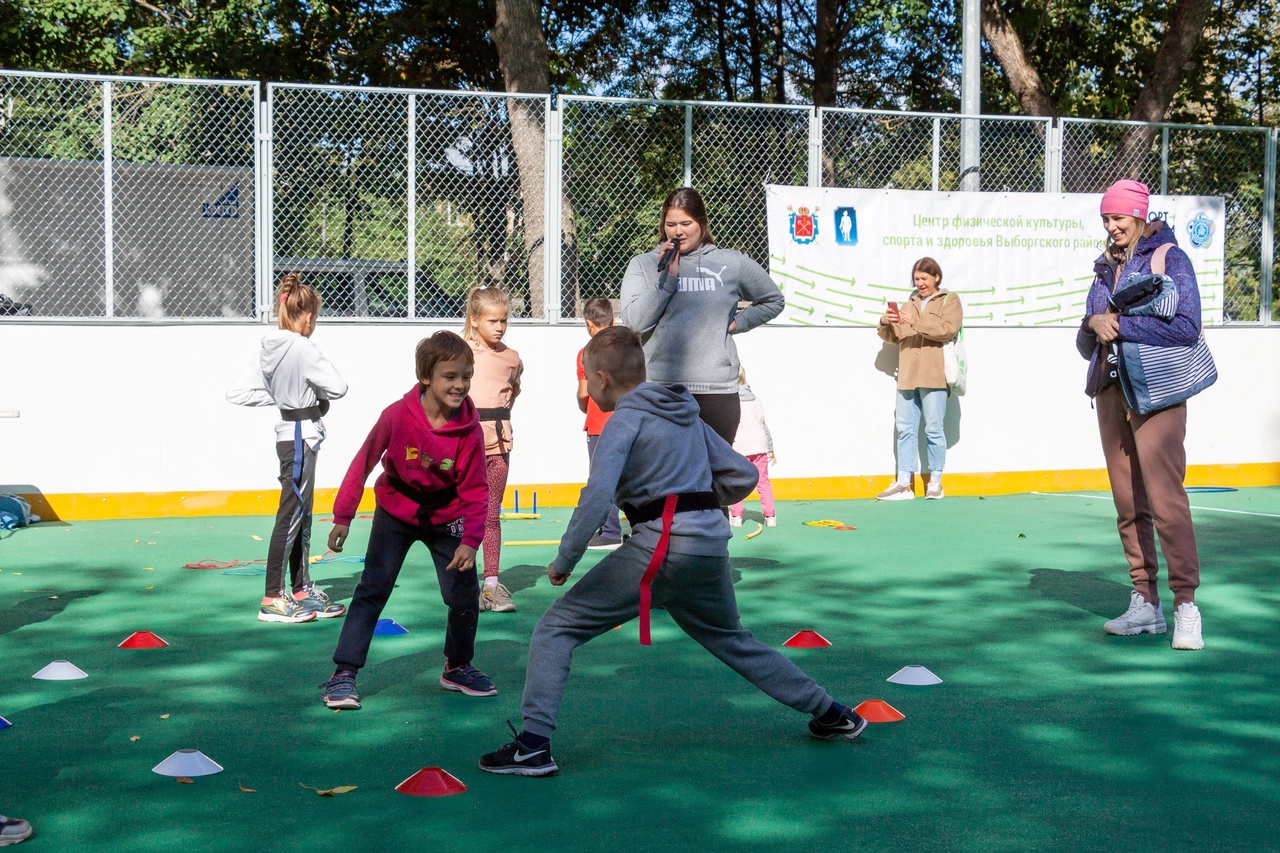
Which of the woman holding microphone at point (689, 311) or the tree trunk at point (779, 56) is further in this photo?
the tree trunk at point (779, 56)

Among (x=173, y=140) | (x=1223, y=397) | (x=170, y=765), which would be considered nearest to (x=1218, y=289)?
(x=1223, y=397)

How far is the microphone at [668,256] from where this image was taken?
650cm

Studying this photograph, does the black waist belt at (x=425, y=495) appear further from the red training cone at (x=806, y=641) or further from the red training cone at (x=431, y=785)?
the red training cone at (x=806, y=641)

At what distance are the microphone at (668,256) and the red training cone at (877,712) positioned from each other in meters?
2.25

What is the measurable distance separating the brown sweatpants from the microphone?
7.17ft

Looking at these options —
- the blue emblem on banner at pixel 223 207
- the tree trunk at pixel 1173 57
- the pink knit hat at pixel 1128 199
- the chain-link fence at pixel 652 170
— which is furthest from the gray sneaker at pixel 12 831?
the tree trunk at pixel 1173 57

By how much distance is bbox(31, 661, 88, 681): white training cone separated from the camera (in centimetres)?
583

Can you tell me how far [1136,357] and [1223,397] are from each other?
28.9 feet

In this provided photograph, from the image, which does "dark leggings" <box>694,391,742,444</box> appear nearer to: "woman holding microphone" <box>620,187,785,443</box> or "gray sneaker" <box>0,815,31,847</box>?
"woman holding microphone" <box>620,187,785,443</box>

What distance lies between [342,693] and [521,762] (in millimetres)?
1168

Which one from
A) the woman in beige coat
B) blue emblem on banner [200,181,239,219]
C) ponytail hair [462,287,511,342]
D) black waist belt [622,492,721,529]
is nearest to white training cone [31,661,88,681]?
ponytail hair [462,287,511,342]

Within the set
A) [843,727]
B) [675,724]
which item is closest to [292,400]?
[675,724]

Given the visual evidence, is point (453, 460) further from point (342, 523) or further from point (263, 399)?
point (263, 399)

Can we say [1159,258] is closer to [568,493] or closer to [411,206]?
[568,493]
